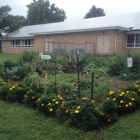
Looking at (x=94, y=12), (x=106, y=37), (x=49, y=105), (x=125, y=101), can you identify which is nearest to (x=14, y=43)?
(x=106, y=37)

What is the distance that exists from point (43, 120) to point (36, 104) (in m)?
0.77

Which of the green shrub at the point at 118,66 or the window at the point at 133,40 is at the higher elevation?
the window at the point at 133,40

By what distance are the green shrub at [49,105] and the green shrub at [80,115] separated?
0.27 m

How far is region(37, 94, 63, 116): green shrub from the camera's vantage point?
13.6 feet

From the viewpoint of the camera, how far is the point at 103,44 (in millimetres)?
19438

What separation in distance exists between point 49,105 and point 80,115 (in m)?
0.87

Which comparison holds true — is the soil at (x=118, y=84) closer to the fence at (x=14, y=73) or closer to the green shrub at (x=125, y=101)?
the green shrub at (x=125, y=101)

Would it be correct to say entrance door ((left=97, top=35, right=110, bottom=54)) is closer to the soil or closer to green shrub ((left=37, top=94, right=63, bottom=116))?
the soil

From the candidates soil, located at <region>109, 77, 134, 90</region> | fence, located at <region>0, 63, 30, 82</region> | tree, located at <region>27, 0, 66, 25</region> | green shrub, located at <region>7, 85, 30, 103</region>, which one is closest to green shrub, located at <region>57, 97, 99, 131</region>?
green shrub, located at <region>7, 85, 30, 103</region>

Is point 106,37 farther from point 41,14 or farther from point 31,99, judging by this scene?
point 41,14

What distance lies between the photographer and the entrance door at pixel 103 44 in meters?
19.0

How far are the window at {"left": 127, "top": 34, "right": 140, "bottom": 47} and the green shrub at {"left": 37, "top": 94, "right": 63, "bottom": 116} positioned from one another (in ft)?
54.0

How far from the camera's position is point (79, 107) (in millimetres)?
3656

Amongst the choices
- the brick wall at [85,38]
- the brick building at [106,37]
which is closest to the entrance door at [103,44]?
the brick building at [106,37]
